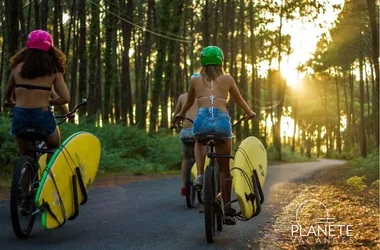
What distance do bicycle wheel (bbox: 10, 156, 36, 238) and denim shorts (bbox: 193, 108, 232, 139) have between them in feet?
6.10

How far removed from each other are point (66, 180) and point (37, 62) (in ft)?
4.31

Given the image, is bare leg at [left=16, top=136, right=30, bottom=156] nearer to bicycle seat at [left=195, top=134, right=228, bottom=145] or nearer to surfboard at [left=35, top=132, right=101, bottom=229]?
surfboard at [left=35, top=132, right=101, bottom=229]

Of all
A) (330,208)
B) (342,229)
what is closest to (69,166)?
(342,229)

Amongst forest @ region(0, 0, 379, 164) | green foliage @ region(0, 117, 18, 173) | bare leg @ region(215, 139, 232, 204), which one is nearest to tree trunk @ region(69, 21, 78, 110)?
forest @ region(0, 0, 379, 164)

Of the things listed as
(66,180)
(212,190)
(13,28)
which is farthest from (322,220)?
(13,28)

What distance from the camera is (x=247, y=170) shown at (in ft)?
22.1

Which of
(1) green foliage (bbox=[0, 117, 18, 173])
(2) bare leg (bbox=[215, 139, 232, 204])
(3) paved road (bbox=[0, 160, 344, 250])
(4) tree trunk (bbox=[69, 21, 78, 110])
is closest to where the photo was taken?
(3) paved road (bbox=[0, 160, 344, 250])

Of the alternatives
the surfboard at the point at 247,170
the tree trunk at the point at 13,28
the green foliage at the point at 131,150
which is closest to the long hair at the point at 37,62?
the surfboard at the point at 247,170

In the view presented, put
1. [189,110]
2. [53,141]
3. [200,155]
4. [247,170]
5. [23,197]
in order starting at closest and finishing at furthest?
[23,197], [53,141], [247,170], [200,155], [189,110]

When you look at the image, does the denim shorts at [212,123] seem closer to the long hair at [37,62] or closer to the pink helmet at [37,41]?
the long hair at [37,62]

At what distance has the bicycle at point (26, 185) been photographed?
588cm

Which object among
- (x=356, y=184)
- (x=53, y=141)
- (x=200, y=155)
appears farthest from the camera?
(x=356, y=184)

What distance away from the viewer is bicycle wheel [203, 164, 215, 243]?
6074 mm

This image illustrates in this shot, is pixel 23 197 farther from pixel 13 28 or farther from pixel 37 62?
pixel 13 28
